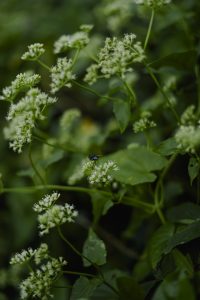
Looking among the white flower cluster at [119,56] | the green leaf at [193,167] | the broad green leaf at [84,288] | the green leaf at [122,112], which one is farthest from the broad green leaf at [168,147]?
the broad green leaf at [84,288]

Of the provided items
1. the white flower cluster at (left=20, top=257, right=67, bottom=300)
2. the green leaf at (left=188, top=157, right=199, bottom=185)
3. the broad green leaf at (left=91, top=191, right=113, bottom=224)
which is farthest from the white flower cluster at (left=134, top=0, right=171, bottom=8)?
the white flower cluster at (left=20, top=257, right=67, bottom=300)

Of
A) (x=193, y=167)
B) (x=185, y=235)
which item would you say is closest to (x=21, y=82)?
(x=193, y=167)

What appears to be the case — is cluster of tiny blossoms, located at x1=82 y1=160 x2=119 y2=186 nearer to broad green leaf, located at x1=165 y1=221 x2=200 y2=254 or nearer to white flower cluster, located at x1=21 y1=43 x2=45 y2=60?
broad green leaf, located at x1=165 y1=221 x2=200 y2=254

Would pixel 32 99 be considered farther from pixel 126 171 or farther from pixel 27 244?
pixel 27 244

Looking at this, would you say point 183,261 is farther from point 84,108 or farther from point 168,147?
point 84,108

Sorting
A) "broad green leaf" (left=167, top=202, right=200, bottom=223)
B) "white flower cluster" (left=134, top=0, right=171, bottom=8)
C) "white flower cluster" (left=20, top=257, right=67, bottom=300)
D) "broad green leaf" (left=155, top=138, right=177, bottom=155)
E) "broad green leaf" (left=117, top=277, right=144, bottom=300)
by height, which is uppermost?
"white flower cluster" (left=134, top=0, right=171, bottom=8)

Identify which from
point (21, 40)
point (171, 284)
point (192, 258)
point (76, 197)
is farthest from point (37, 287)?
point (21, 40)

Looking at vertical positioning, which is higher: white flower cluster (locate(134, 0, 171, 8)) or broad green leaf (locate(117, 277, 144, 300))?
white flower cluster (locate(134, 0, 171, 8))

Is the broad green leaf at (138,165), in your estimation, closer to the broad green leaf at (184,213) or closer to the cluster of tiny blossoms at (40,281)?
the broad green leaf at (184,213)
